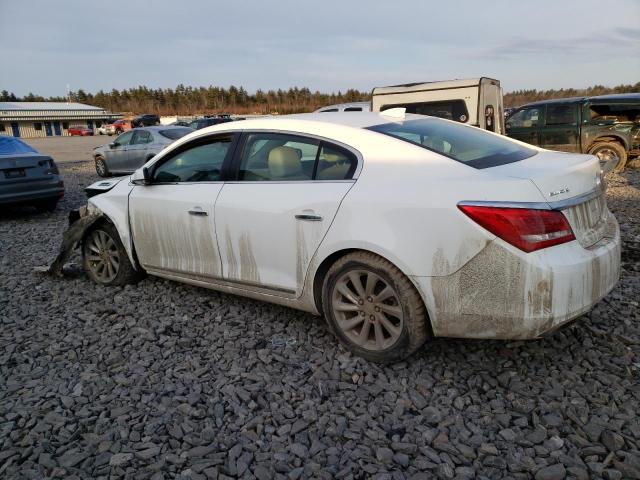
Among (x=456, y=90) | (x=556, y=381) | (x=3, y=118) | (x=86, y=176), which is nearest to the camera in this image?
(x=556, y=381)

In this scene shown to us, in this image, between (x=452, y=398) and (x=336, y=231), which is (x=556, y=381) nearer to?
(x=452, y=398)

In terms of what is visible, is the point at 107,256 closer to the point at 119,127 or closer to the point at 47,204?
the point at 47,204

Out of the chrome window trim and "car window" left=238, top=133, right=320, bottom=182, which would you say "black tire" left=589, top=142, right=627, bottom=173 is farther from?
"car window" left=238, top=133, right=320, bottom=182

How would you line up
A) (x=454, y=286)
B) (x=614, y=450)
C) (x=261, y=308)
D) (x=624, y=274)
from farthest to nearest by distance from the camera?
(x=624, y=274) < (x=261, y=308) < (x=454, y=286) < (x=614, y=450)

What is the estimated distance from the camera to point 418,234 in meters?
2.82

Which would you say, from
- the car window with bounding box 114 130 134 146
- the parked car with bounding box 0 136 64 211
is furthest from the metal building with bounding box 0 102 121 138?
the parked car with bounding box 0 136 64 211

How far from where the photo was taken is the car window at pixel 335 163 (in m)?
3.23

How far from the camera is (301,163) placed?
137 inches

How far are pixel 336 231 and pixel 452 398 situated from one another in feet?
3.88

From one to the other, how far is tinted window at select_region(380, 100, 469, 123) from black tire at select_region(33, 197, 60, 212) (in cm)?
721

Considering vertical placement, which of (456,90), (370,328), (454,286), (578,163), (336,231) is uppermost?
(456,90)

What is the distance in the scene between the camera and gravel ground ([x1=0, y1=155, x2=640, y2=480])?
2418 mm

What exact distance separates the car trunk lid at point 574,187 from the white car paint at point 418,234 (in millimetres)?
11

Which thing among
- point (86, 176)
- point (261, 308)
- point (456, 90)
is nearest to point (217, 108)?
point (86, 176)
